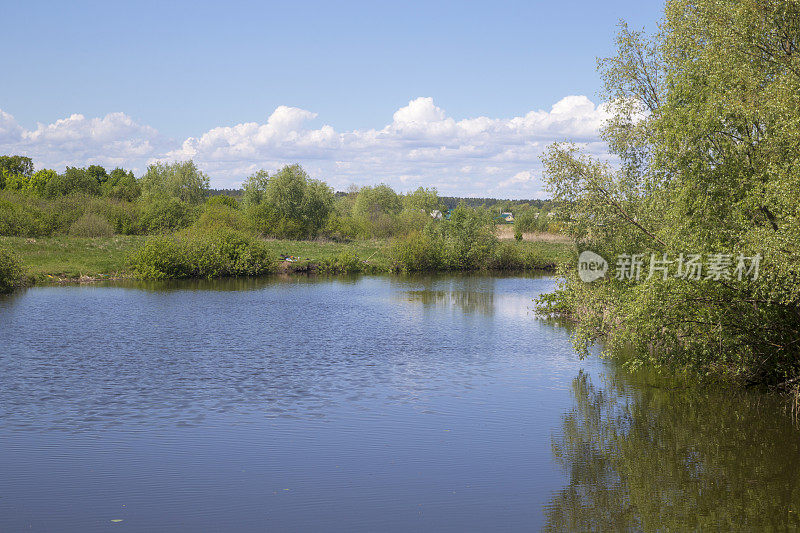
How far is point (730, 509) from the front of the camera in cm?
1022

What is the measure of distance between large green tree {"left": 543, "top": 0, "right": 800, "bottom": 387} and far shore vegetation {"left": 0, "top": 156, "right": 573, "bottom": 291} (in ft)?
23.1

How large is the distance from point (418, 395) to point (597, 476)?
19.8ft

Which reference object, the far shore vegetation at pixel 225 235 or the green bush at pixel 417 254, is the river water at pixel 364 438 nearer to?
the far shore vegetation at pixel 225 235

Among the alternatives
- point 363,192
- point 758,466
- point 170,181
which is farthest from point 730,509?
point 363,192

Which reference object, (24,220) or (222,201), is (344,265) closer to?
(24,220)

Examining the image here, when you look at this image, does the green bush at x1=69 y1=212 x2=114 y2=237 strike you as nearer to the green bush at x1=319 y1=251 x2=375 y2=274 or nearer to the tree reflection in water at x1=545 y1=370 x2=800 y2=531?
the green bush at x1=319 y1=251 x2=375 y2=274

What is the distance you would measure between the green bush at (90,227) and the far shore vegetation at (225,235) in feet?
0.31

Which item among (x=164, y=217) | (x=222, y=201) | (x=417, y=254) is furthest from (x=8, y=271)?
(x=222, y=201)

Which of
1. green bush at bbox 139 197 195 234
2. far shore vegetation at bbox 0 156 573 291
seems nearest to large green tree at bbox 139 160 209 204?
far shore vegetation at bbox 0 156 573 291

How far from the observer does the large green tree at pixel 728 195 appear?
42.1ft

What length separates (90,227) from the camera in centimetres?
5691

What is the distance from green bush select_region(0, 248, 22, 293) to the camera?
123 feet

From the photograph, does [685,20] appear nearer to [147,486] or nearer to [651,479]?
[651,479]

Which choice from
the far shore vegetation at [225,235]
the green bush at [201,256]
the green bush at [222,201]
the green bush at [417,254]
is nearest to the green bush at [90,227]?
the far shore vegetation at [225,235]
